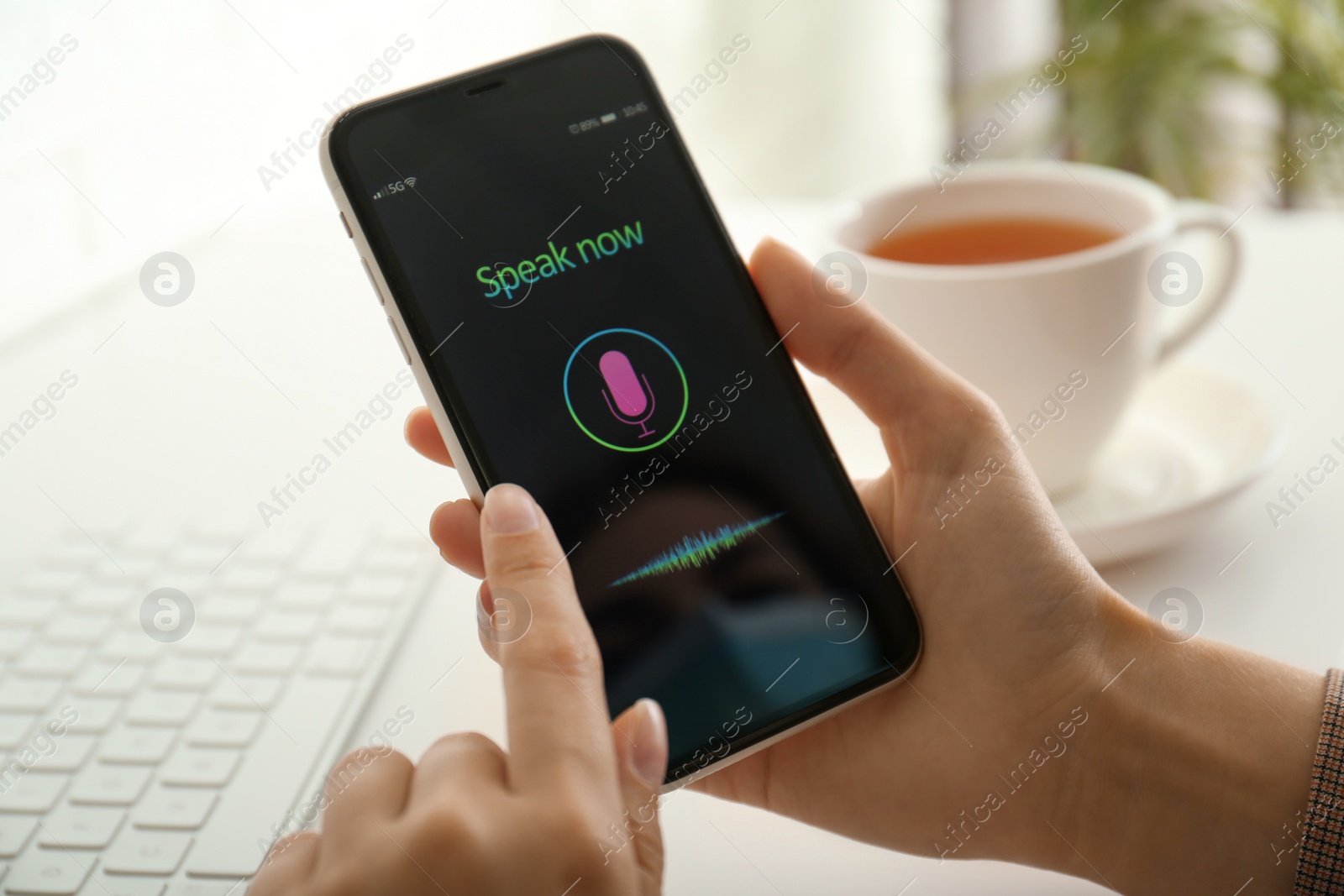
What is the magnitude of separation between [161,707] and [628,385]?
0.28 metres

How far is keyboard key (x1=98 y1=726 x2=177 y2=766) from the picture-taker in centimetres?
47

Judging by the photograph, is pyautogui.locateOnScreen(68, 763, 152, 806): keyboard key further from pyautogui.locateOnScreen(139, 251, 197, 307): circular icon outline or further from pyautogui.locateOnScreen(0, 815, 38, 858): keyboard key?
pyautogui.locateOnScreen(139, 251, 197, 307): circular icon outline

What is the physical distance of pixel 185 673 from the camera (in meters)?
0.52

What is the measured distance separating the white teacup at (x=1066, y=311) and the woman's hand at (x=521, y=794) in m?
0.31

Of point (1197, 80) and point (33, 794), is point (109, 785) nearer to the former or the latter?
point (33, 794)

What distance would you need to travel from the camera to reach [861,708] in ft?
1.70

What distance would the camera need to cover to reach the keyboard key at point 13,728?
1.58 feet

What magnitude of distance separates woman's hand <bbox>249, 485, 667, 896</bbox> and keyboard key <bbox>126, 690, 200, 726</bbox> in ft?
0.50

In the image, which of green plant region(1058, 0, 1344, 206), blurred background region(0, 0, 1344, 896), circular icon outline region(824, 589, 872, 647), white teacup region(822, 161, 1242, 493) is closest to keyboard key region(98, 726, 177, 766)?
blurred background region(0, 0, 1344, 896)

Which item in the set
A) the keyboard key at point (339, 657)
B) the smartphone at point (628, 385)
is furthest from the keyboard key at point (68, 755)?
the smartphone at point (628, 385)

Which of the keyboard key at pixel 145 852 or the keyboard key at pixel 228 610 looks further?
the keyboard key at pixel 228 610

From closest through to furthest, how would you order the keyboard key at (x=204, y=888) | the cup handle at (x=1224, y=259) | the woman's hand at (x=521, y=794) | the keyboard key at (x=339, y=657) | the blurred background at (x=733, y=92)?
1. the woman's hand at (x=521, y=794)
2. the keyboard key at (x=204, y=888)
3. the keyboard key at (x=339, y=657)
4. the cup handle at (x=1224, y=259)
5. the blurred background at (x=733, y=92)

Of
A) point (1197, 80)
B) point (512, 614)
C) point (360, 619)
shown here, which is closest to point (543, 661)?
point (512, 614)

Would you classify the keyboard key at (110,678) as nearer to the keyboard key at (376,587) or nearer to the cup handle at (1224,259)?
the keyboard key at (376,587)
